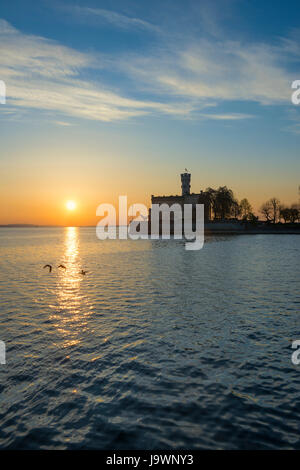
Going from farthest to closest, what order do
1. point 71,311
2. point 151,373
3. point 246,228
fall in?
point 246,228 → point 71,311 → point 151,373

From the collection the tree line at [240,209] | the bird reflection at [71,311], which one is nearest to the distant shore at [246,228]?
the tree line at [240,209]

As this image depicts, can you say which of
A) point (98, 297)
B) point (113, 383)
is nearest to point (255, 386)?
point (113, 383)

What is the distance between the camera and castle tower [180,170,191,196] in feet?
645

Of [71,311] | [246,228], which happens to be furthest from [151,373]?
[246,228]

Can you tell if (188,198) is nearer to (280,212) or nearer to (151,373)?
(280,212)

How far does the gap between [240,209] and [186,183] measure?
3846 cm

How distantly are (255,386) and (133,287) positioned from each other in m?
18.4

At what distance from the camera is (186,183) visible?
198 m

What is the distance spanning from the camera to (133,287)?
27734mm

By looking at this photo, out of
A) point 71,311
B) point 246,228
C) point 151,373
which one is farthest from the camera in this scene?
point 246,228

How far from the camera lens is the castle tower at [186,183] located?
645 ft

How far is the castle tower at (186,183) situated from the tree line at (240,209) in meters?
25.7

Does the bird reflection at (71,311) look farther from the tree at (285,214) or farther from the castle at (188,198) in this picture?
the tree at (285,214)
